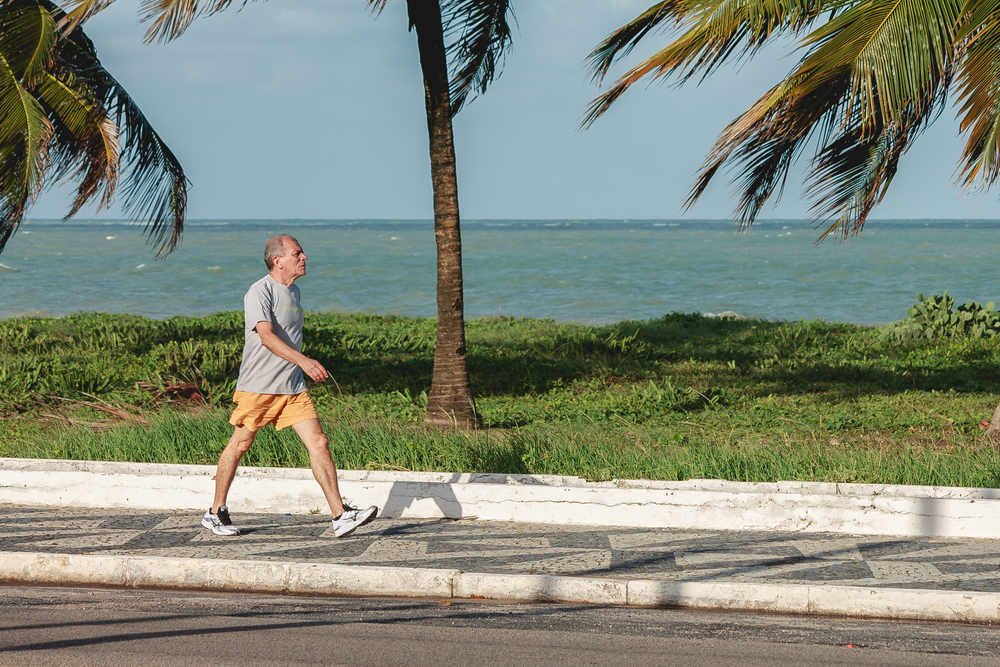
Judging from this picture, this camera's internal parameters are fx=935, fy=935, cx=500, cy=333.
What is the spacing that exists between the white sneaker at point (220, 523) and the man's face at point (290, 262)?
1.43 m

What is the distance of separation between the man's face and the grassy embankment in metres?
1.93

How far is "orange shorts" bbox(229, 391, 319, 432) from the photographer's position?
5.39 meters

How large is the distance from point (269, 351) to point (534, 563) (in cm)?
191

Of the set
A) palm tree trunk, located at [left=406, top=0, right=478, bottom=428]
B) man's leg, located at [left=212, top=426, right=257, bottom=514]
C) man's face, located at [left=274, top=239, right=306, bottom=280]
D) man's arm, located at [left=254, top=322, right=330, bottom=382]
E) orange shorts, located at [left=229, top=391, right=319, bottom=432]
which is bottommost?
man's leg, located at [left=212, top=426, right=257, bottom=514]

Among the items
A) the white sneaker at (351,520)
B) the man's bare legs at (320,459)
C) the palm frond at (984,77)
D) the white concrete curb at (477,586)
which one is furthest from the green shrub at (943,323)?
the man's bare legs at (320,459)

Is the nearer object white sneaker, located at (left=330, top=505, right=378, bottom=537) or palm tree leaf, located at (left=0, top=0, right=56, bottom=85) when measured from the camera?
white sneaker, located at (left=330, top=505, right=378, bottom=537)

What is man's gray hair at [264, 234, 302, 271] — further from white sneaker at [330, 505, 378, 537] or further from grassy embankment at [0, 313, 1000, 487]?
grassy embankment at [0, 313, 1000, 487]

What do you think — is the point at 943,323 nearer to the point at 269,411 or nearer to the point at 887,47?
the point at 887,47

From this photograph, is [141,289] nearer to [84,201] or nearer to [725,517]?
[84,201]

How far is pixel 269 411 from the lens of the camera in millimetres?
5430

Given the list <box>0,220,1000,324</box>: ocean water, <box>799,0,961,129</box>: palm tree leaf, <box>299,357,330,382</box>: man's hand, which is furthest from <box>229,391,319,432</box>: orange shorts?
Answer: <box>0,220,1000,324</box>: ocean water

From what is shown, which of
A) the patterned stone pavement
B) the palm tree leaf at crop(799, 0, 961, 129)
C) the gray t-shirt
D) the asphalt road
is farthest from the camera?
the palm tree leaf at crop(799, 0, 961, 129)

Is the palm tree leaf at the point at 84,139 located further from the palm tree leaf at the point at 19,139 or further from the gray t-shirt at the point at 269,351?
the gray t-shirt at the point at 269,351

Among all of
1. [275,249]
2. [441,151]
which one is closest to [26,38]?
[441,151]
